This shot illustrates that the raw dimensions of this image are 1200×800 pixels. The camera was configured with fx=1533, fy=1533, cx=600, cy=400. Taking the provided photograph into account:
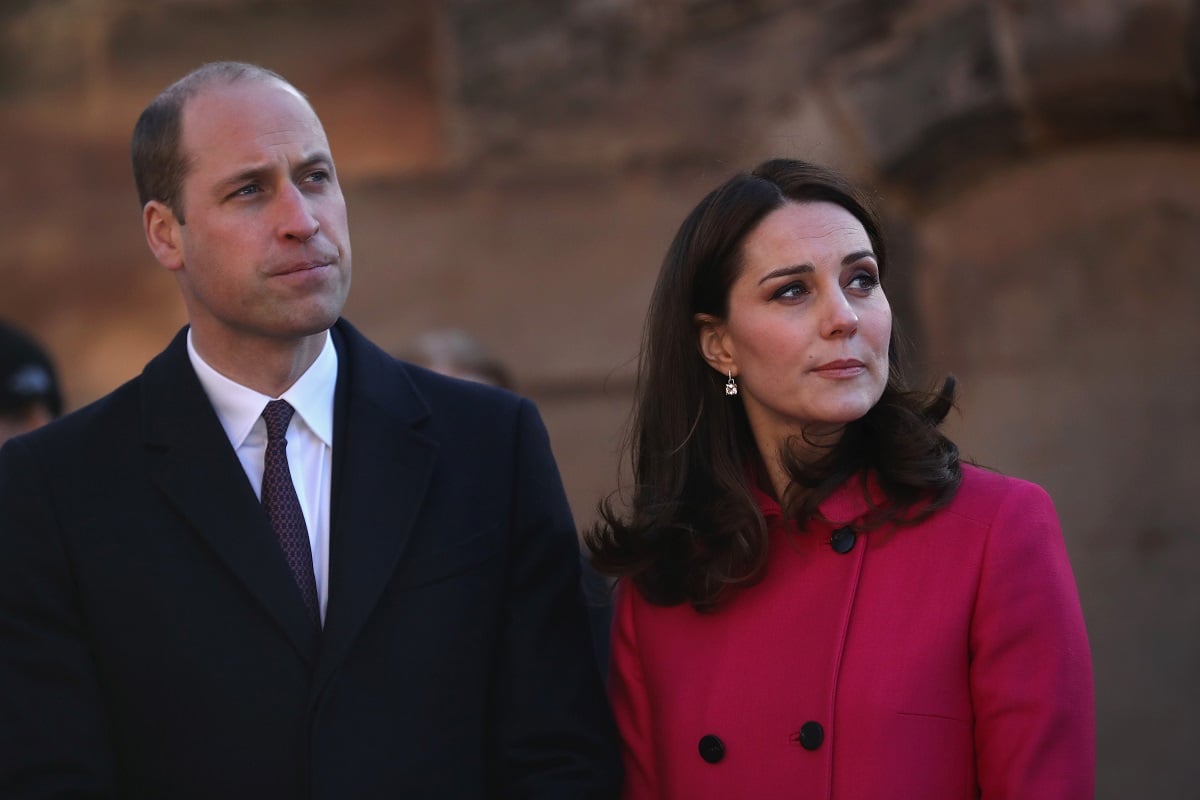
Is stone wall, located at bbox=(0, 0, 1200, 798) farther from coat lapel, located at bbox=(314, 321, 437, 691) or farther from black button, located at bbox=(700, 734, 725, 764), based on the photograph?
black button, located at bbox=(700, 734, 725, 764)

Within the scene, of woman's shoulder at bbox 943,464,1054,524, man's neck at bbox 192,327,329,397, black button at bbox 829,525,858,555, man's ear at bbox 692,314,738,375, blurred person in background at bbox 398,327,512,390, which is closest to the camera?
woman's shoulder at bbox 943,464,1054,524

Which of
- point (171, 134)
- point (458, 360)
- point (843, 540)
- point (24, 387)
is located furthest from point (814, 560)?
point (24, 387)

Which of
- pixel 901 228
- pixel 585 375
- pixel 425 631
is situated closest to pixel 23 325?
pixel 585 375

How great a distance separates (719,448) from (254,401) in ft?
2.67

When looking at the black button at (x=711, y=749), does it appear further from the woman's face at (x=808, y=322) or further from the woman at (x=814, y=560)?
the woman's face at (x=808, y=322)

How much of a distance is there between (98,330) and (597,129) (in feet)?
6.40

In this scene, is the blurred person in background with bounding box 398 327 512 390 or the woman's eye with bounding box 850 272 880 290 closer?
the woman's eye with bounding box 850 272 880 290

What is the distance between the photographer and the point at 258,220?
2.55 meters

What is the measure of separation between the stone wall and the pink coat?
1918mm

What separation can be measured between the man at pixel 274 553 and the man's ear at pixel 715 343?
0.35m

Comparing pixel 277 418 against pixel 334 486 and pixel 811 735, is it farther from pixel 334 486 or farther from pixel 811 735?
pixel 811 735

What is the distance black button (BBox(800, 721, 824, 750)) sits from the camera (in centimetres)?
236

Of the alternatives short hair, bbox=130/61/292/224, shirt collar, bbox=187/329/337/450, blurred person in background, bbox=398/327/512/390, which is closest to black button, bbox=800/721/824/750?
shirt collar, bbox=187/329/337/450

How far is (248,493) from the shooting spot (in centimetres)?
249
